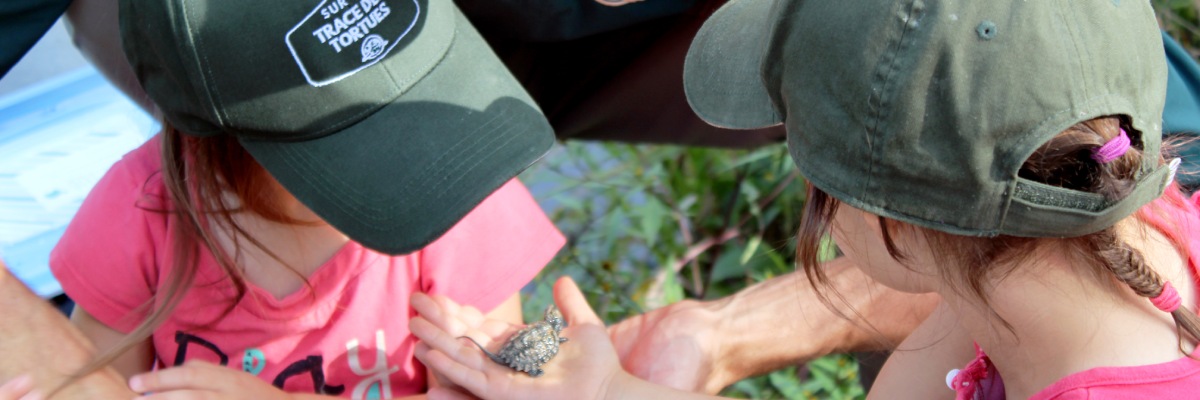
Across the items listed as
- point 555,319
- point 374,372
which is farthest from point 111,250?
point 555,319

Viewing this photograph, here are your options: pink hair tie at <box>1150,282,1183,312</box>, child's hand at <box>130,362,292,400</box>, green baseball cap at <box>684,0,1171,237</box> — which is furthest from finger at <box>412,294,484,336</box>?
pink hair tie at <box>1150,282,1183,312</box>

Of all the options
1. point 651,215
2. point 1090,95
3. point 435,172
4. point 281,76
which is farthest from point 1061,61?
point 651,215

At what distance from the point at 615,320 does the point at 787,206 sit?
0.52 metres

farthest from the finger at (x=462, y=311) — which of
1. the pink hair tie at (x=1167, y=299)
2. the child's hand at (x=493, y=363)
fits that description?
the pink hair tie at (x=1167, y=299)

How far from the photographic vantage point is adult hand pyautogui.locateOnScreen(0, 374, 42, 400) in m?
1.18

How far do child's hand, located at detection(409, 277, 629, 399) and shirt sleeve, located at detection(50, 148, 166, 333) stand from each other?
37 centimetres

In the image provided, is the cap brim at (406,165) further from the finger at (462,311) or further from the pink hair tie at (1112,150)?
the pink hair tie at (1112,150)

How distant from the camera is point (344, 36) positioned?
3.84 ft

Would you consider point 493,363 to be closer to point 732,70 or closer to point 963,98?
point 732,70

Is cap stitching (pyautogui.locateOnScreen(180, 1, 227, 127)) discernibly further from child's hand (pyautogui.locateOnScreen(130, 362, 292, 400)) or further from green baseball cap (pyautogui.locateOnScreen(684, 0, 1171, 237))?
green baseball cap (pyautogui.locateOnScreen(684, 0, 1171, 237))

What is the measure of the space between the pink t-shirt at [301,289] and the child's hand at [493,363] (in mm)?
78

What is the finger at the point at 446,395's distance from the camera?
4.30 ft

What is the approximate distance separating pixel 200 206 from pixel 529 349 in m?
0.46

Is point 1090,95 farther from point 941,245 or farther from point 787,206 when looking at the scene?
point 787,206
